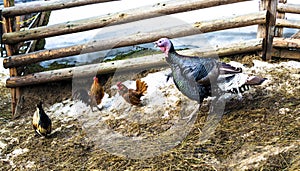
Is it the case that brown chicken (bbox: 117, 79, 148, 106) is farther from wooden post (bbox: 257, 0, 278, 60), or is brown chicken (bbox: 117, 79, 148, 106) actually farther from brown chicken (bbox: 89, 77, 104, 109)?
wooden post (bbox: 257, 0, 278, 60)

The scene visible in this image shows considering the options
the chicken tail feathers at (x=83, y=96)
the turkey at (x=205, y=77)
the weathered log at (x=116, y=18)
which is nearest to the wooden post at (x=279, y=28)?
the weathered log at (x=116, y=18)

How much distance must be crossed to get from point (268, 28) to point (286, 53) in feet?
1.40

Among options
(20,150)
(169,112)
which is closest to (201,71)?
(169,112)

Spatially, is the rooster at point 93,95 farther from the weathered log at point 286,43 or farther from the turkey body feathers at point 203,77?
the weathered log at point 286,43

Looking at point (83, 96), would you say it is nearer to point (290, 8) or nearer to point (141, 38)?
point (141, 38)

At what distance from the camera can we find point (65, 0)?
475cm

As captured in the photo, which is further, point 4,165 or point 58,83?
point 58,83

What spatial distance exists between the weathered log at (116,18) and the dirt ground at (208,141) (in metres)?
1.11

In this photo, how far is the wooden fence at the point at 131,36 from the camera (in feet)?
15.5

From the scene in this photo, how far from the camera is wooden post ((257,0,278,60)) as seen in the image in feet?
15.7

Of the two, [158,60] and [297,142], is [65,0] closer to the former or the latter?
[158,60]

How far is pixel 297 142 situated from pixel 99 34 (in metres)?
3.68

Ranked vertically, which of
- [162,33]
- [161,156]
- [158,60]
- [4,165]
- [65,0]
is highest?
[65,0]

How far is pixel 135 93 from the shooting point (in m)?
4.19
